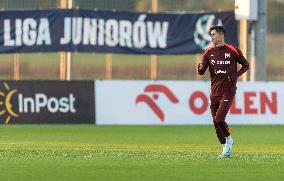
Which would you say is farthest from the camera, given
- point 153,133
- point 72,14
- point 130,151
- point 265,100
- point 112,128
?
point 72,14

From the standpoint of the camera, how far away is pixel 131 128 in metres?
27.7

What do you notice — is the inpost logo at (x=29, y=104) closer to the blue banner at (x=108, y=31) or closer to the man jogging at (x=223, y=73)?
the blue banner at (x=108, y=31)

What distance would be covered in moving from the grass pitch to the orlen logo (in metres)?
1.34

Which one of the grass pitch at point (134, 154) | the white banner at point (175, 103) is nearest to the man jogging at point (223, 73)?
the grass pitch at point (134, 154)

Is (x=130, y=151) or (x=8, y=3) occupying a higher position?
(x=8, y=3)

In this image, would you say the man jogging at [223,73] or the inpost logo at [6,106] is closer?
the man jogging at [223,73]

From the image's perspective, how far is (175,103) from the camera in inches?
1148

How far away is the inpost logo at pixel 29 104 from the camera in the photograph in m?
28.2

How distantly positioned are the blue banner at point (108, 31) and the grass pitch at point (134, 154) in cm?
452

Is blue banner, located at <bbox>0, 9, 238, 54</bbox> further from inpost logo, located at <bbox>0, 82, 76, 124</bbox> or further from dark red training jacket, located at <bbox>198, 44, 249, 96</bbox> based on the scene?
dark red training jacket, located at <bbox>198, 44, 249, 96</bbox>

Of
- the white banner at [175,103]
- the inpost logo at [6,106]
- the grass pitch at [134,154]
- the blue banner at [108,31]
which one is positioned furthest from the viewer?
the blue banner at [108,31]

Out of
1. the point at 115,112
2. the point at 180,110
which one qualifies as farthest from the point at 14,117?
the point at 180,110

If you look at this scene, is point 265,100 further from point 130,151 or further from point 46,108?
point 130,151

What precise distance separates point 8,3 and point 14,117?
4372mm
